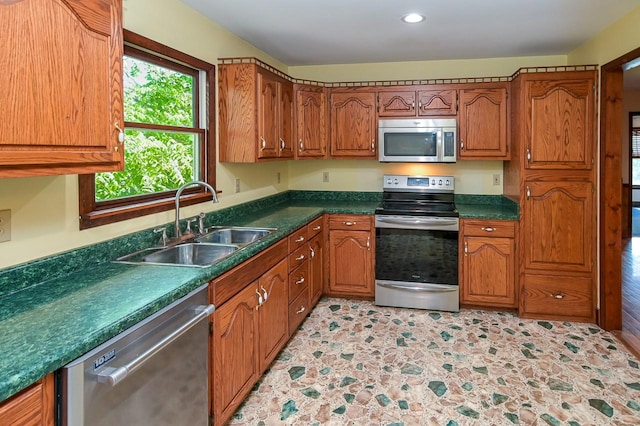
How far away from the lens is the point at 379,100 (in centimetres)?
430

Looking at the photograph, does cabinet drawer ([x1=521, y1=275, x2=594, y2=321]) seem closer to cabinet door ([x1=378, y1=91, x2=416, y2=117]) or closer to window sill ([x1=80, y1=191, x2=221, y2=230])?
cabinet door ([x1=378, y1=91, x2=416, y2=117])

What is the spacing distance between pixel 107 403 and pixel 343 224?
116 inches

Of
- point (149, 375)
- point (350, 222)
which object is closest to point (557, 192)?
point (350, 222)

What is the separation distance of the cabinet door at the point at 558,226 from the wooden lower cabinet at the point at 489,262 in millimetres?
153

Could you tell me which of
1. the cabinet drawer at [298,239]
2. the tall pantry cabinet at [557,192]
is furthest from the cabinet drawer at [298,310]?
the tall pantry cabinet at [557,192]

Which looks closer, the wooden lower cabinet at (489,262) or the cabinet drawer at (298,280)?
the cabinet drawer at (298,280)

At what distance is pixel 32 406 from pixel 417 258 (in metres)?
3.25

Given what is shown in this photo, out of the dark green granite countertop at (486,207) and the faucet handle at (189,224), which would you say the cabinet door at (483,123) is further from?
the faucet handle at (189,224)

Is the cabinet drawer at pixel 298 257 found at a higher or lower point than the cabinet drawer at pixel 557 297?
higher

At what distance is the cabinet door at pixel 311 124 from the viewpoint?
4.18m

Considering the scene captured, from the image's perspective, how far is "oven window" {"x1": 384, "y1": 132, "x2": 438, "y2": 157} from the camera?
417 cm

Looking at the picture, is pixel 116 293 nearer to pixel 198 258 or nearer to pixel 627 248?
pixel 198 258

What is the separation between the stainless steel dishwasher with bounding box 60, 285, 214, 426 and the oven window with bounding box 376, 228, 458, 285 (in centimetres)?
235

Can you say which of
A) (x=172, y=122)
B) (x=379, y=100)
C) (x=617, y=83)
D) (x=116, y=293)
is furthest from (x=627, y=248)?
(x=116, y=293)
